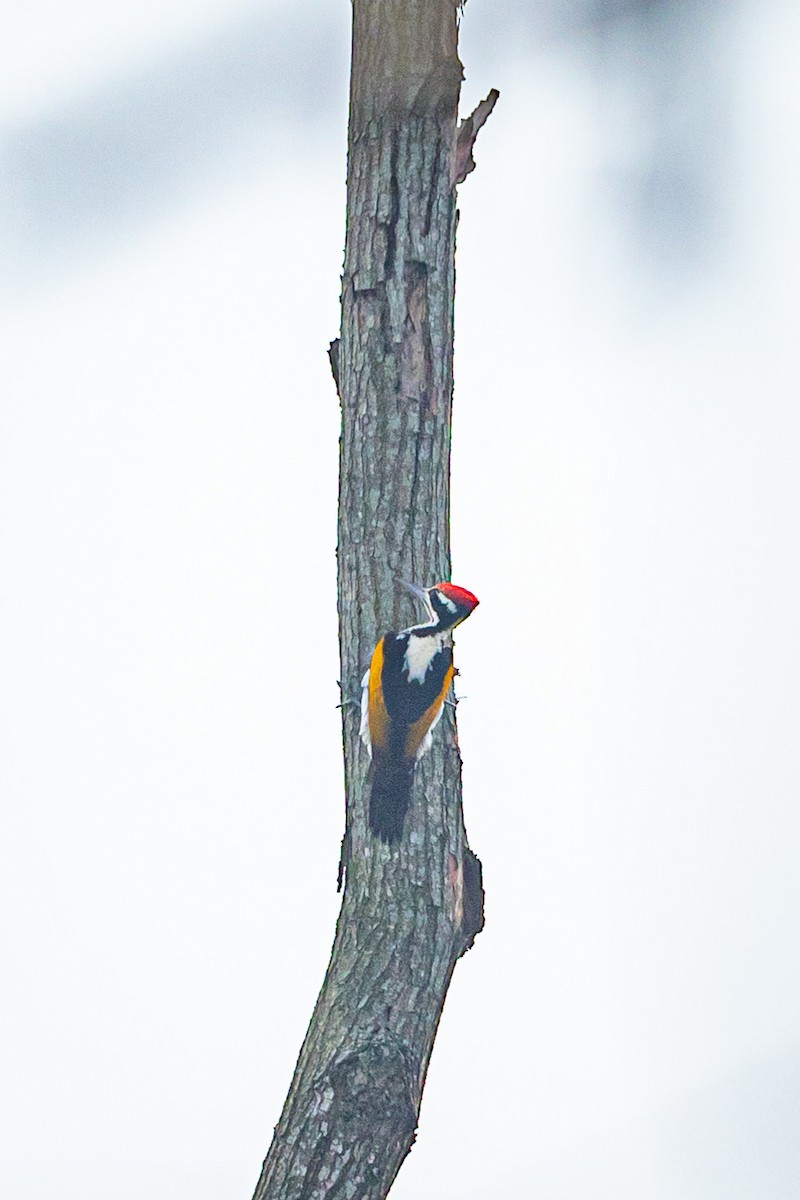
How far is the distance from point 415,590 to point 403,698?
37 centimetres

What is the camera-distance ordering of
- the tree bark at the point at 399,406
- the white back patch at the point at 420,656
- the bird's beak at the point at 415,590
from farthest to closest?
the white back patch at the point at 420,656 → the bird's beak at the point at 415,590 → the tree bark at the point at 399,406

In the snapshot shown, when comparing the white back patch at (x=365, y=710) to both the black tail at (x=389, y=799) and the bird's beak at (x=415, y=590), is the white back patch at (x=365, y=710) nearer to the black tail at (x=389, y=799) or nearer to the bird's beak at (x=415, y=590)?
the black tail at (x=389, y=799)

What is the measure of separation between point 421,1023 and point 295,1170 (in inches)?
21.6

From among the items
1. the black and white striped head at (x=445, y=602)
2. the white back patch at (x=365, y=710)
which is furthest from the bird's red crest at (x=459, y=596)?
the white back patch at (x=365, y=710)

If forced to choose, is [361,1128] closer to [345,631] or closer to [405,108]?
[345,631]

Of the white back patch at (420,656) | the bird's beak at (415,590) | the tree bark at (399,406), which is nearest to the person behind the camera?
the tree bark at (399,406)

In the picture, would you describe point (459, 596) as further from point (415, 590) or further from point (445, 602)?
point (415, 590)

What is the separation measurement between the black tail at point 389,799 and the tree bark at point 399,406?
30 mm

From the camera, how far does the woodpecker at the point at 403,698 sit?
4.43 metres

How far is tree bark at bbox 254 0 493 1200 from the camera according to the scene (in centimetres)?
436

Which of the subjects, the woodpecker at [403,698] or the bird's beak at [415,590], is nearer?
the woodpecker at [403,698]

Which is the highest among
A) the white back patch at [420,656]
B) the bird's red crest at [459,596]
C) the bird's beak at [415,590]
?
the bird's red crest at [459,596]

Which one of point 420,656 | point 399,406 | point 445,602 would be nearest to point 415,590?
point 445,602

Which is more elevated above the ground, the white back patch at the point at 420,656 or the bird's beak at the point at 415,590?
the bird's beak at the point at 415,590
